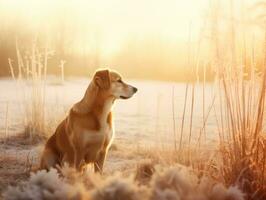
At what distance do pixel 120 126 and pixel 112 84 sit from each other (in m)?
3.17

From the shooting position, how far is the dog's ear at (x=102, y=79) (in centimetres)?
507

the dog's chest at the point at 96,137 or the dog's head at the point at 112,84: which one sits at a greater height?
the dog's head at the point at 112,84

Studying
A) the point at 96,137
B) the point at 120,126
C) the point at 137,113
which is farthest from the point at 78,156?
the point at 137,113

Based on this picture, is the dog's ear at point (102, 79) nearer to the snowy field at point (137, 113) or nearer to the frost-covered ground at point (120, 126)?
the frost-covered ground at point (120, 126)

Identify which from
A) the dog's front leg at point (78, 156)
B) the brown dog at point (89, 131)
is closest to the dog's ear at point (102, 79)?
the brown dog at point (89, 131)

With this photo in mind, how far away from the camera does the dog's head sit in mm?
5074

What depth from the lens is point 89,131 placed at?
16.2 ft

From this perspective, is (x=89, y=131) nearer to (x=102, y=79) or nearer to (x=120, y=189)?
(x=102, y=79)

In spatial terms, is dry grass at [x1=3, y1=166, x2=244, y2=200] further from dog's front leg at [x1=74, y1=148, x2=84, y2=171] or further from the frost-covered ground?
dog's front leg at [x1=74, y1=148, x2=84, y2=171]

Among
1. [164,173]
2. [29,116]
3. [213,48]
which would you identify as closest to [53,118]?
[29,116]

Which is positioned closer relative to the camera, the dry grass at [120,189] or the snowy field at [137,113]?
the dry grass at [120,189]

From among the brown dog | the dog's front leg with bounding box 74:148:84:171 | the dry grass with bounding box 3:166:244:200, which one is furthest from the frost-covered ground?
the dry grass with bounding box 3:166:244:200

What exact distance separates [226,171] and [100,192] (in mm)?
1402

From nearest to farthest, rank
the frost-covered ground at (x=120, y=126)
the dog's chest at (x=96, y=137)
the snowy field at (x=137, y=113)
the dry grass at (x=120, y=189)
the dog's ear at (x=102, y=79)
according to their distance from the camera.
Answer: the dry grass at (x=120, y=189)
the dog's chest at (x=96, y=137)
the dog's ear at (x=102, y=79)
the frost-covered ground at (x=120, y=126)
the snowy field at (x=137, y=113)
